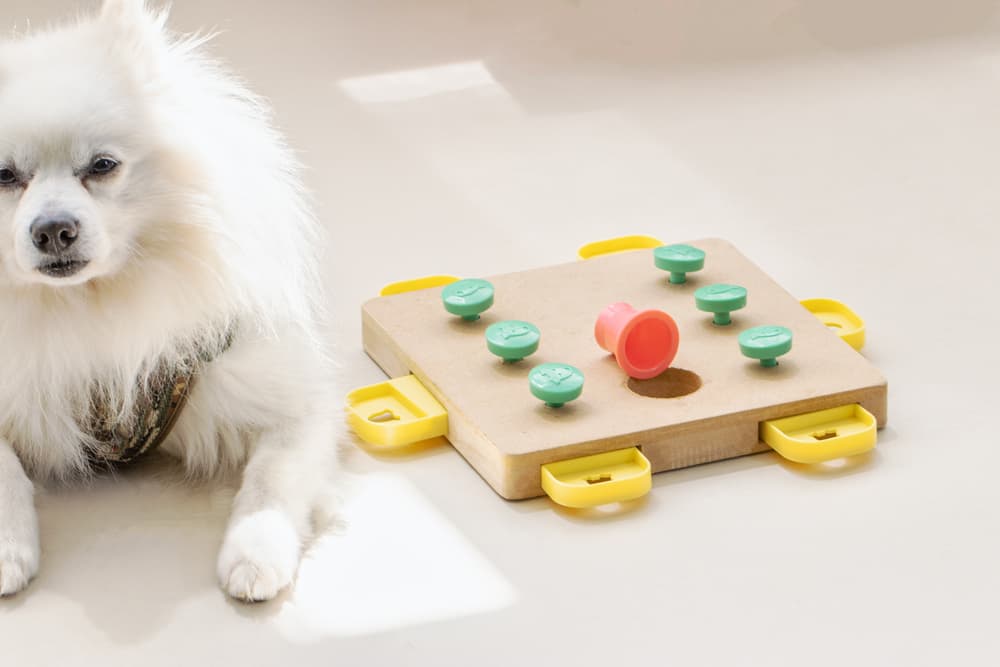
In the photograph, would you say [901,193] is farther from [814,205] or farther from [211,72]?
[211,72]

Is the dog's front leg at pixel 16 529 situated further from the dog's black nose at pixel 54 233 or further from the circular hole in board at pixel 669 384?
the circular hole in board at pixel 669 384

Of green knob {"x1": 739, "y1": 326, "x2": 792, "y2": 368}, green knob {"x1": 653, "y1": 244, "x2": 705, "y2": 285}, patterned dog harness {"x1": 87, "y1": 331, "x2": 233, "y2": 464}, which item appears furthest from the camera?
green knob {"x1": 653, "y1": 244, "x2": 705, "y2": 285}

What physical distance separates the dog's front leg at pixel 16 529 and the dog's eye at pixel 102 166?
0.52 metres

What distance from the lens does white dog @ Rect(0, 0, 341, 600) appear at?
266 centimetres

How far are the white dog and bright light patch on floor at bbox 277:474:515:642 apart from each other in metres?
0.06

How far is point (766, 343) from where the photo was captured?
312 cm

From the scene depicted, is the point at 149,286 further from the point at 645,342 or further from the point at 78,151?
the point at 645,342

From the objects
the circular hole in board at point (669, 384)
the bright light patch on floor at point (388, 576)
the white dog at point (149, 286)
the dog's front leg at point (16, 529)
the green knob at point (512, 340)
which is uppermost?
the white dog at point (149, 286)

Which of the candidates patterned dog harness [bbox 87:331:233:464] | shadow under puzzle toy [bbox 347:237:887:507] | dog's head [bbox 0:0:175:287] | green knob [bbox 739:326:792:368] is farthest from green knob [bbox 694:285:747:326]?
Answer: dog's head [bbox 0:0:175:287]

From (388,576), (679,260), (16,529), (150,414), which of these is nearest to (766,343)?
(679,260)

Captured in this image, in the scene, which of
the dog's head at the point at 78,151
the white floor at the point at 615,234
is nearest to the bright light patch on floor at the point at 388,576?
the white floor at the point at 615,234

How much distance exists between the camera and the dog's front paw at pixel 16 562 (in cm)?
266

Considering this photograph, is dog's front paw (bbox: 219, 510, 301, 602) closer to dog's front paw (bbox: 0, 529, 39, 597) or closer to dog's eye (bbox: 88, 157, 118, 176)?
dog's front paw (bbox: 0, 529, 39, 597)

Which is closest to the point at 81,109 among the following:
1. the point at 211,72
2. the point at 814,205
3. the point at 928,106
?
the point at 211,72
